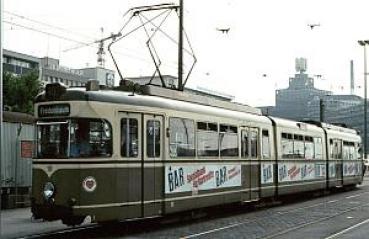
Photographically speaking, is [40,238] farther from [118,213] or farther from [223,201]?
[223,201]

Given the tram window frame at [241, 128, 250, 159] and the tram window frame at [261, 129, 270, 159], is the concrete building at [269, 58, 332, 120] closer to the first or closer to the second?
the tram window frame at [261, 129, 270, 159]

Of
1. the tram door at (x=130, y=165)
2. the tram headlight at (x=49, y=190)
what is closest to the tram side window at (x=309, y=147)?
the tram door at (x=130, y=165)

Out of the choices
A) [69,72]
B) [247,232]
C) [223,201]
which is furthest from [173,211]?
[69,72]

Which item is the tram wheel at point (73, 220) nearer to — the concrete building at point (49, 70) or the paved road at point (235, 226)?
the paved road at point (235, 226)

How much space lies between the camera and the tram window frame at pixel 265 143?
70.1 feet

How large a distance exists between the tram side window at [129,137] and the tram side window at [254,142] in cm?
679

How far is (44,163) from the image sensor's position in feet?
44.6

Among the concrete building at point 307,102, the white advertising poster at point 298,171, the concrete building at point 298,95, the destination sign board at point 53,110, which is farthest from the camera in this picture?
the concrete building at point 307,102

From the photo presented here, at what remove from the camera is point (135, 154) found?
14.3 meters

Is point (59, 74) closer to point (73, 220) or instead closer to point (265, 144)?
point (265, 144)

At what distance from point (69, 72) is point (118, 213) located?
10516 centimetres

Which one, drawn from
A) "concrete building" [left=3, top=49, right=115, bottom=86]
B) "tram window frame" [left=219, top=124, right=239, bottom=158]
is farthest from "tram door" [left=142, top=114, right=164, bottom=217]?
"concrete building" [left=3, top=49, right=115, bottom=86]

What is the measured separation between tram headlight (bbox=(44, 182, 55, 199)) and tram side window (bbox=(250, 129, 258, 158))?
27.7 feet

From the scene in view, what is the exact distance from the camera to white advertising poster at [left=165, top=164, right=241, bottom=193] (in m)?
15.5
